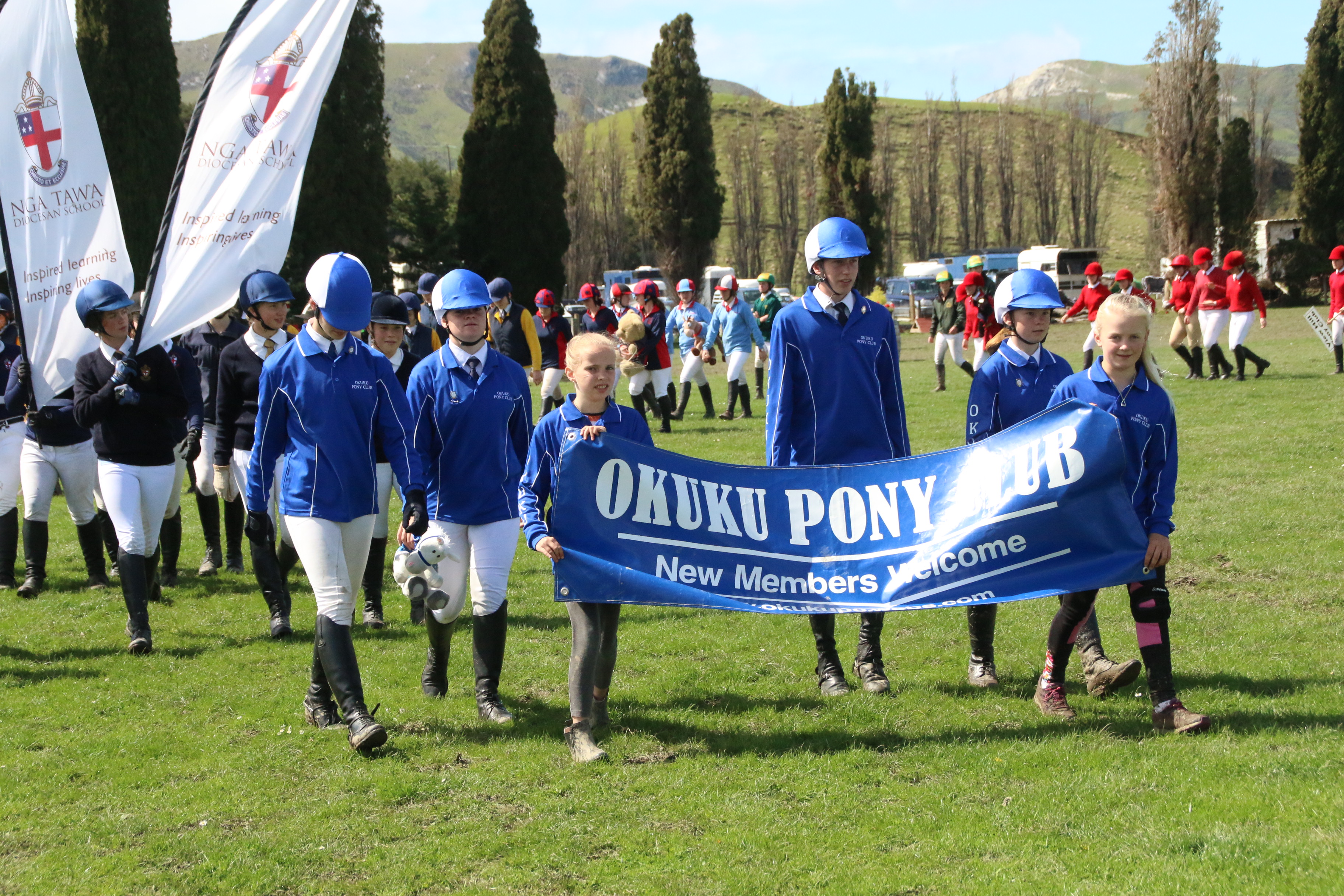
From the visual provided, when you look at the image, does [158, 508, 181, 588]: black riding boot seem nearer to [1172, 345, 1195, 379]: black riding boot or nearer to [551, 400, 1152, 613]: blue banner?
[551, 400, 1152, 613]: blue banner

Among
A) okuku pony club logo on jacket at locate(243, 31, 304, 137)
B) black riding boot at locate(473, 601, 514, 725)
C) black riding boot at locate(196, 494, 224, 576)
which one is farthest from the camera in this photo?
black riding boot at locate(196, 494, 224, 576)

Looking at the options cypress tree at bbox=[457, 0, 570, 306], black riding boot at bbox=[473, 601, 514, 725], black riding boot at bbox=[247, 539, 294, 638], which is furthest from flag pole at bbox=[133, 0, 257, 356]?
cypress tree at bbox=[457, 0, 570, 306]

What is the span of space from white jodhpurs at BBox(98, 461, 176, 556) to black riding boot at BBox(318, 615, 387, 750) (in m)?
2.49

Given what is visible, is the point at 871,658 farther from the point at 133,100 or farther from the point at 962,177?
the point at 962,177

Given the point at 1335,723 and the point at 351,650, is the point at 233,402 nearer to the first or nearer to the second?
the point at 351,650

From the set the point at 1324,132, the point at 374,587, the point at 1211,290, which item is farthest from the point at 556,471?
the point at 1324,132

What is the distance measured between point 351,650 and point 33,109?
14.8 ft

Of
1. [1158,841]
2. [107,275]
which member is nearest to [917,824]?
[1158,841]

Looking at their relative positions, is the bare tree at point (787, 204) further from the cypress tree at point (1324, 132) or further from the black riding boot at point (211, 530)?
the black riding boot at point (211, 530)

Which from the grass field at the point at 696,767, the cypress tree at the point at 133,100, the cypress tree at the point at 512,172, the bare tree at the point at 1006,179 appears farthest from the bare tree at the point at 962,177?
the grass field at the point at 696,767

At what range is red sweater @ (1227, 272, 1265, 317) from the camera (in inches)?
787

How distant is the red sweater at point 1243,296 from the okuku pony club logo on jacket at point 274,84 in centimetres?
1757

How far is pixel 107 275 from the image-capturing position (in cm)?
770

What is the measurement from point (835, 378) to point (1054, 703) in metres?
1.98
